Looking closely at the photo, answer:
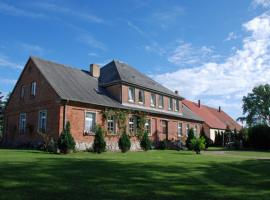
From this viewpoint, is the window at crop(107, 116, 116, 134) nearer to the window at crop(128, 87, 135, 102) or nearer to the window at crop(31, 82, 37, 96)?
the window at crop(128, 87, 135, 102)

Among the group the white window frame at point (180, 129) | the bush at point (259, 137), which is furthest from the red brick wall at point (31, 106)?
the bush at point (259, 137)

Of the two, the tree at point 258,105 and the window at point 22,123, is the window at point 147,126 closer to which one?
the window at point 22,123

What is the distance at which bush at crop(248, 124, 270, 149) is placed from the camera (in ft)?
128

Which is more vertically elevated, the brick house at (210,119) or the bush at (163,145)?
the brick house at (210,119)

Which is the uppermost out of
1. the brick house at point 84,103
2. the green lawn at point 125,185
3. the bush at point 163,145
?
the brick house at point 84,103

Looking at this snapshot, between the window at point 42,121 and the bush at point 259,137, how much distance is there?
25.9m

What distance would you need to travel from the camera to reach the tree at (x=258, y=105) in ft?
226

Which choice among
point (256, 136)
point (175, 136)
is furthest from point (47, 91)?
point (256, 136)

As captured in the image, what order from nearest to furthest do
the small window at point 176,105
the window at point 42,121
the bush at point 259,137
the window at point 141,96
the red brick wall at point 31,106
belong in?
the red brick wall at point 31,106 < the window at point 42,121 < the window at point 141,96 < the small window at point 176,105 < the bush at point 259,137

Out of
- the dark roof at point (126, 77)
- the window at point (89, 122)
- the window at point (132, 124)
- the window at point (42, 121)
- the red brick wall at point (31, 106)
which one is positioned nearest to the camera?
the red brick wall at point (31, 106)

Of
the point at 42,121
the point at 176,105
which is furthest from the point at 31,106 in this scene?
the point at 176,105

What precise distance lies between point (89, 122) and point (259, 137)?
74.6 ft

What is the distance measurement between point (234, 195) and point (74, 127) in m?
19.1

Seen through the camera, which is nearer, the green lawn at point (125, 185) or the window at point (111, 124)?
the green lawn at point (125, 185)
